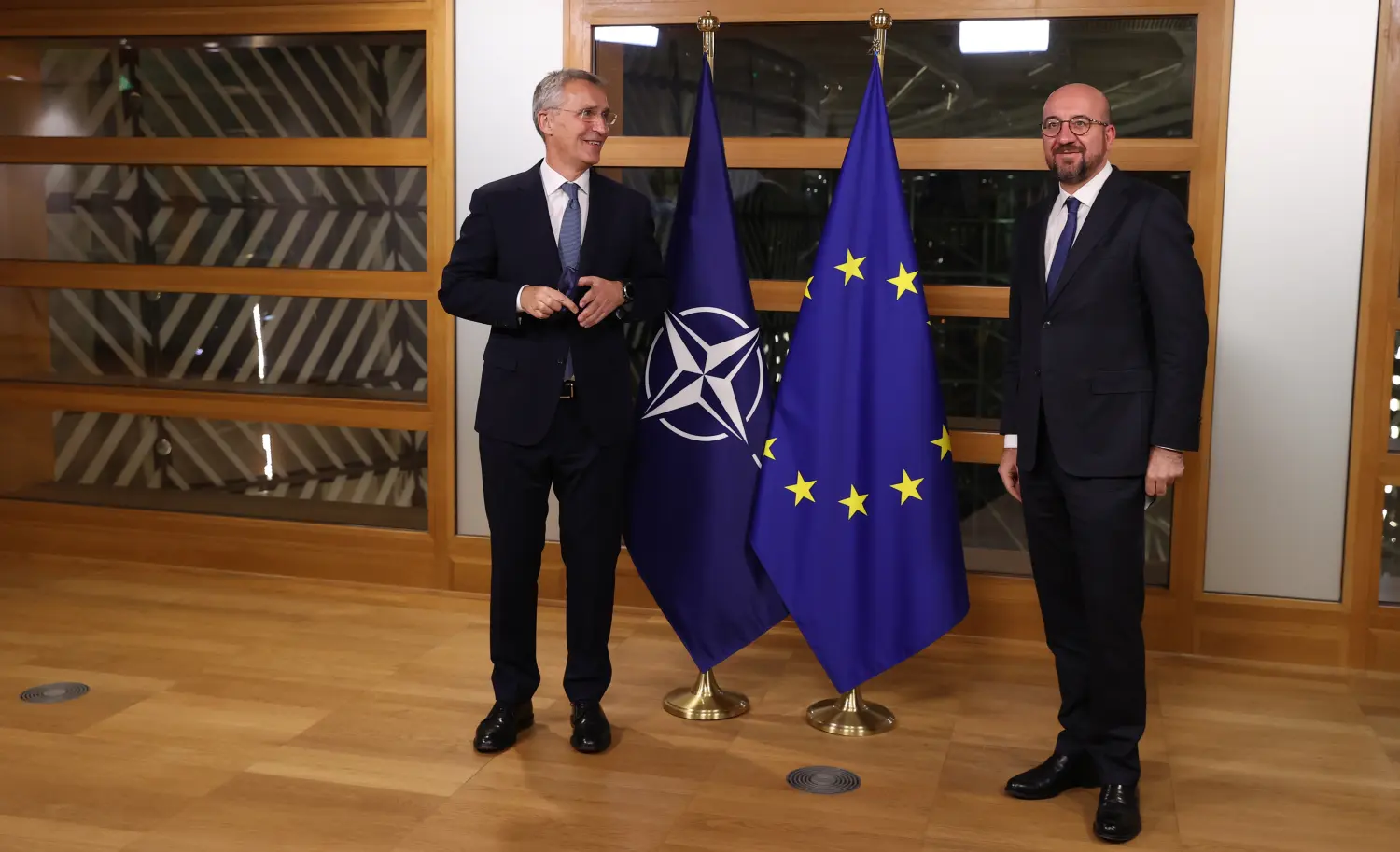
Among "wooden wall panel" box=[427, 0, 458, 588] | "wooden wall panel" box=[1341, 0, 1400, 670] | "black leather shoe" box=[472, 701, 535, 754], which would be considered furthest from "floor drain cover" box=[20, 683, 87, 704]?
"wooden wall panel" box=[1341, 0, 1400, 670]

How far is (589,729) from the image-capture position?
317 cm

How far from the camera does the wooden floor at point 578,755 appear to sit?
8.98ft

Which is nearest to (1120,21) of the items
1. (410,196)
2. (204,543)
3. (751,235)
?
(751,235)

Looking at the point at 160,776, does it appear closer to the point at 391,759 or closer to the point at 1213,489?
the point at 391,759

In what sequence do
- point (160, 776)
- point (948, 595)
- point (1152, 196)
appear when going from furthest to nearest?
point (948, 595)
point (160, 776)
point (1152, 196)

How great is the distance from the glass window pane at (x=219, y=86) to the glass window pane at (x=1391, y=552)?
3.50 m

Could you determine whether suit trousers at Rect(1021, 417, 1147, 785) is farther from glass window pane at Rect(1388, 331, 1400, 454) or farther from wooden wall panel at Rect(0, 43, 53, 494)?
wooden wall panel at Rect(0, 43, 53, 494)

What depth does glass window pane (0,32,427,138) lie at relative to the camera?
4.66 m

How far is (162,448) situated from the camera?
513 centimetres

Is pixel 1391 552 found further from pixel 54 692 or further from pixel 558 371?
pixel 54 692

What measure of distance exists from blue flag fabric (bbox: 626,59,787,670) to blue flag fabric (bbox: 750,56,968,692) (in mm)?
108

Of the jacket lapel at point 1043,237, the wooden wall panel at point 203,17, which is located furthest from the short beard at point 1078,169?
the wooden wall panel at point 203,17

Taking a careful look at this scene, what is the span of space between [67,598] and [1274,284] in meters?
4.15

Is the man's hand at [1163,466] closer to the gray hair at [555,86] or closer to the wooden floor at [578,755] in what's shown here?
the wooden floor at [578,755]
